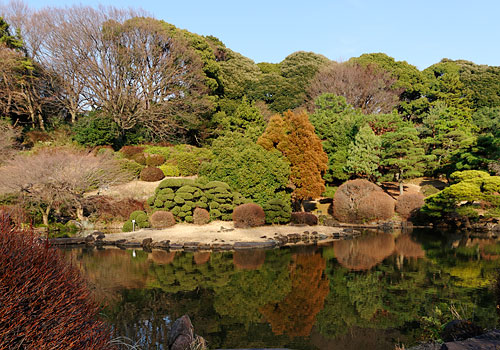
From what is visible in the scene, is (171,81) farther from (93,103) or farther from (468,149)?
(468,149)

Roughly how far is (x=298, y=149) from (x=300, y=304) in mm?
14788

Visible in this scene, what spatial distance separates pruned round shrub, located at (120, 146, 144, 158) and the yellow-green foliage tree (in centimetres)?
1076

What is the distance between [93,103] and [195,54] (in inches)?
379

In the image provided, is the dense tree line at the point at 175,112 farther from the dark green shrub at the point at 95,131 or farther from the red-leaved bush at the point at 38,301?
the red-leaved bush at the point at 38,301

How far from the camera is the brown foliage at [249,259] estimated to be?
38.0ft

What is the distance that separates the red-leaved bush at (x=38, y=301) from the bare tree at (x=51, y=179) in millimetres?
16372

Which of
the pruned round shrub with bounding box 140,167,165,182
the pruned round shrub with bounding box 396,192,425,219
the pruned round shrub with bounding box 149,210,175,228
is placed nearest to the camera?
the pruned round shrub with bounding box 149,210,175,228

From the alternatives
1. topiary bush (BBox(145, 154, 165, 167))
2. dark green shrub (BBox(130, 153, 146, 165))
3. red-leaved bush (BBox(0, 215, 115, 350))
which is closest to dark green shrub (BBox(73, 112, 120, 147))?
dark green shrub (BBox(130, 153, 146, 165))

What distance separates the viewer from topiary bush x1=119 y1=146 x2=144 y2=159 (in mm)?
26862

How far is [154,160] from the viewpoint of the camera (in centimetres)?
2616

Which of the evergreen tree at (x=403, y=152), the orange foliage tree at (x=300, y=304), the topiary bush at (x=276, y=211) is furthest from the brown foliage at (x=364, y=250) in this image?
the evergreen tree at (x=403, y=152)

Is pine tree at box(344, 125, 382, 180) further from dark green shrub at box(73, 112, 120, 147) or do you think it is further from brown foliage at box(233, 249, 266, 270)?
dark green shrub at box(73, 112, 120, 147)

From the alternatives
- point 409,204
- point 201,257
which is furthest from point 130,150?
point 409,204

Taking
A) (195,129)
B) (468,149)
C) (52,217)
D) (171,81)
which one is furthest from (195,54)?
(468,149)
